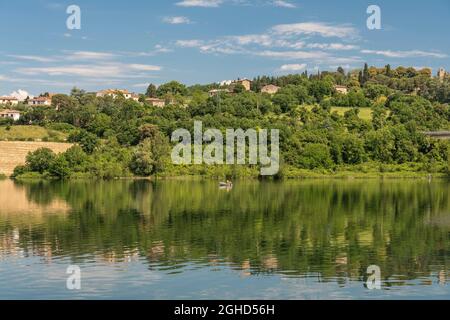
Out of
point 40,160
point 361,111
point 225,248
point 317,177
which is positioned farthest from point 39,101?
point 225,248

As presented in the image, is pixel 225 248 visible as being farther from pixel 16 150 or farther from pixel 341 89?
pixel 341 89

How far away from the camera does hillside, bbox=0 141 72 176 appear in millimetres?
89000

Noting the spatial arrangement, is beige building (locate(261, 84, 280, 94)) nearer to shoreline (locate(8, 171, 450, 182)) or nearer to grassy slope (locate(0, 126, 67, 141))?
grassy slope (locate(0, 126, 67, 141))

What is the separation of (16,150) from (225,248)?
232 feet

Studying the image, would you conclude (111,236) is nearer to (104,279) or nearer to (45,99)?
(104,279)

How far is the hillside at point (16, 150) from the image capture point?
8900 centimetres

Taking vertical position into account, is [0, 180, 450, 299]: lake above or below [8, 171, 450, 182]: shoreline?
above

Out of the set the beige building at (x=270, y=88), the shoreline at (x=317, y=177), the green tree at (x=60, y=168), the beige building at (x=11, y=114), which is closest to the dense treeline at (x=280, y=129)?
the green tree at (x=60, y=168)

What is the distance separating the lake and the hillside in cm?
4229

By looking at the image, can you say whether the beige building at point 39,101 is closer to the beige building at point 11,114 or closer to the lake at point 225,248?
the beige building at point 11,114

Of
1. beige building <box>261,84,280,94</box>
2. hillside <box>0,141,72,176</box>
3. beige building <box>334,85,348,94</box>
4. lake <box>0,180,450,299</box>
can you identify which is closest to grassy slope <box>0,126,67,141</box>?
hillside <box>0,141,72,176</box>
